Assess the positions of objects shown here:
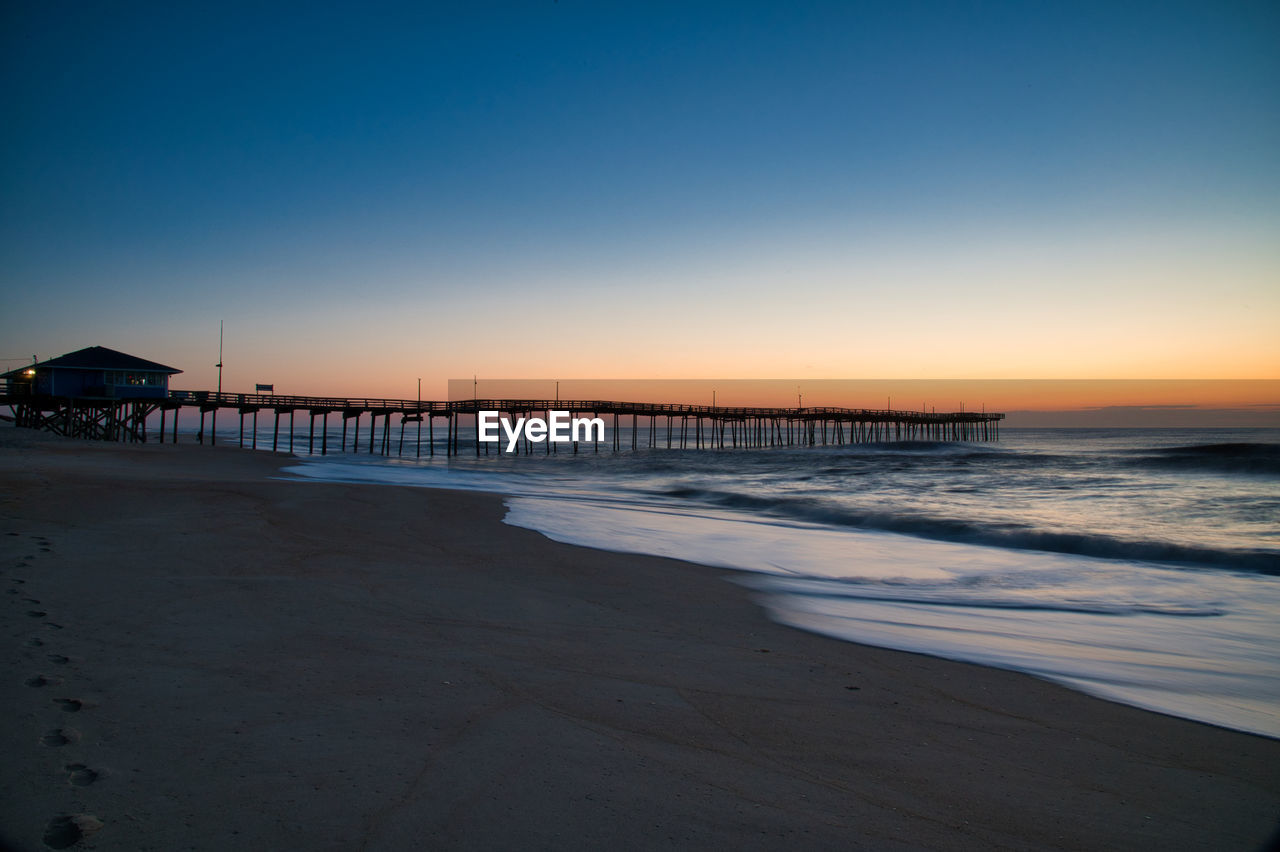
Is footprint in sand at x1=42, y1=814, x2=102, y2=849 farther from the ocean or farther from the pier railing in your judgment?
the pier railing

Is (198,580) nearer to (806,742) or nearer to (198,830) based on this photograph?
(198,830)

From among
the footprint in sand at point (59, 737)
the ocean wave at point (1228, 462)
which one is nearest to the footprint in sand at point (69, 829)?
the footprint in sand at point (59, 737)

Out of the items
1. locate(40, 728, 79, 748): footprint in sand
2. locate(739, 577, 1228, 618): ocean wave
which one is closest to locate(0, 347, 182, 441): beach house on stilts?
locate(739, 577, 1228, 618): ocean wave

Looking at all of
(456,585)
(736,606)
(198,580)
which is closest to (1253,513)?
(736,606)

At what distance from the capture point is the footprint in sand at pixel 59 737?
3154 millimetres

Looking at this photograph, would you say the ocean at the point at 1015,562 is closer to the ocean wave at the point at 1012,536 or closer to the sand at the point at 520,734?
the ocean wave at the point at 1012,536

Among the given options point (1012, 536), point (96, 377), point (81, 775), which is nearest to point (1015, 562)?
point (1012, 536)

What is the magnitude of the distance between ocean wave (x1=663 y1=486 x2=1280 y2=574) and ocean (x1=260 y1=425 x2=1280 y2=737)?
60 mm

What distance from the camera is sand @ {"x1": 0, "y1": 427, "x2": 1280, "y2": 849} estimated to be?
2867mm

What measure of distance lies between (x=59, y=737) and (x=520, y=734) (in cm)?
216

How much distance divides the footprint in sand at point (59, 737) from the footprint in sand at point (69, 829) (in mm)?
735

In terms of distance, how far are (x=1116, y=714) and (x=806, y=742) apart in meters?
2.54

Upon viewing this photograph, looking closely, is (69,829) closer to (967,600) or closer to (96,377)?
(967,600)

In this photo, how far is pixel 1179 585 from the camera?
1051 cm
